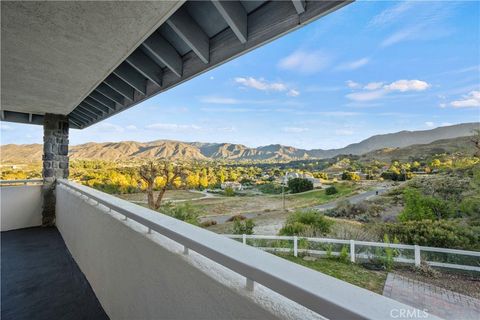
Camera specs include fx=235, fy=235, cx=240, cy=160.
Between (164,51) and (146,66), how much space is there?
395mm

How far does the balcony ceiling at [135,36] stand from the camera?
50.5 inches

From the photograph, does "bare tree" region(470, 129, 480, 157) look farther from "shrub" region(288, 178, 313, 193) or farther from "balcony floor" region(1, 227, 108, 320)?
"balcony floor" region(1, 227, 108, 320)

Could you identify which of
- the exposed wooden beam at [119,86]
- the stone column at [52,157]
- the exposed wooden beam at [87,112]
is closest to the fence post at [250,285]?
the exposed wooden beam at [119,86]

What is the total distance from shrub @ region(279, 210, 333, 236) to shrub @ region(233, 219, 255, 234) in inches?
22.5

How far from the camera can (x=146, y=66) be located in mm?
2176

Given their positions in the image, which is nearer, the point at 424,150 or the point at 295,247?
the point at 295,247

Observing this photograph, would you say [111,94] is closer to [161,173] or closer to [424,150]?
[161,173]

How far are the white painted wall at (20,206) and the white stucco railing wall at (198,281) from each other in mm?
3347

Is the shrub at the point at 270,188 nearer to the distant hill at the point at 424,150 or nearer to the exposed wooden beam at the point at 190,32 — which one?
the distant hill at the point at 424,150

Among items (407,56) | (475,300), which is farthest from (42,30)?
(407,56)

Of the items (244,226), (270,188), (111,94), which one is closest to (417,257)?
(244,226)

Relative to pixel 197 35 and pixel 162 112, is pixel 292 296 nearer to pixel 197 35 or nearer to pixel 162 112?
pixel 197 35

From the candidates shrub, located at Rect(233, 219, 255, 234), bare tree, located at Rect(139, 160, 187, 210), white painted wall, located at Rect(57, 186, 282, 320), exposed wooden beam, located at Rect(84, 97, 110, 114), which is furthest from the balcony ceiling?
A: shrub, located at Rect(233, 219, 255, 234)

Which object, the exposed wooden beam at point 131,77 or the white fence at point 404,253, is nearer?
the white fence at point 404,253
